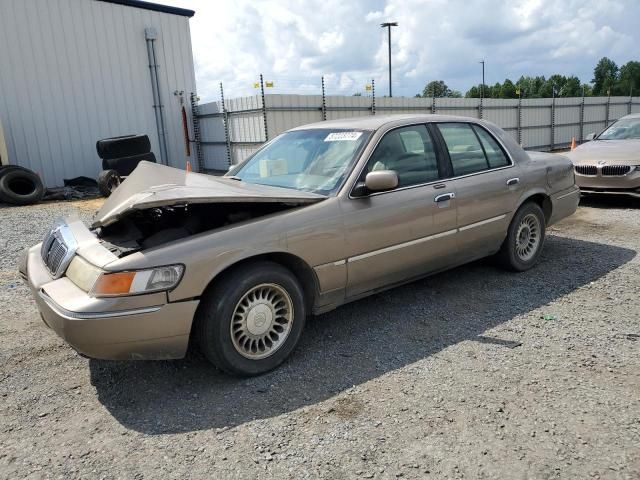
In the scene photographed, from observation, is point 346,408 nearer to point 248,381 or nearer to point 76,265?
point 248,381

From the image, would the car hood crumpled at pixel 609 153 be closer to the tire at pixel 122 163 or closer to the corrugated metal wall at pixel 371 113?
the corrugated metal wall at pixel 371 113

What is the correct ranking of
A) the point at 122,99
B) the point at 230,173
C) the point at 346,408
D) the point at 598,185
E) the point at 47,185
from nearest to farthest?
1. the point at 346,408
2. the point at 230,173
3. the point at 598,185
4. the point at 47,185
5. the point at 122,99

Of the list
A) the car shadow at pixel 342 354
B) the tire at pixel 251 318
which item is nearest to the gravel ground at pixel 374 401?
the car shadow at pixel 342 354

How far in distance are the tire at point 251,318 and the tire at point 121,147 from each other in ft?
37.4

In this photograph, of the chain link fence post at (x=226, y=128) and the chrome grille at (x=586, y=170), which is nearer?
the chrome grille at (x=586, y=170)

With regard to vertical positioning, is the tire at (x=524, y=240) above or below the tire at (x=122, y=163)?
below

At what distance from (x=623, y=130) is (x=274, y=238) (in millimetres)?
9089

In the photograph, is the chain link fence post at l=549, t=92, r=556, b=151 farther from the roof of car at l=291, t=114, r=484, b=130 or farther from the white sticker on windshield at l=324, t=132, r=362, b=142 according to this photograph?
the white sticker on windshield at l=324, t=132, r=362, b=142

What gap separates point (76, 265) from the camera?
3.16 m

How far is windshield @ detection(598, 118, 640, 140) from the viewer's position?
9.46 metres

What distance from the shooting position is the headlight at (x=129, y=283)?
2.84 meters

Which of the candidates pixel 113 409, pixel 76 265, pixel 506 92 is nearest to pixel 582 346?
pixel 113 409

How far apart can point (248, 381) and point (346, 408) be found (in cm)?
70

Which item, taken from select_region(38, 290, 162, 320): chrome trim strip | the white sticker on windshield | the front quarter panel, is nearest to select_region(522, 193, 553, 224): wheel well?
the white sticker on windshield
